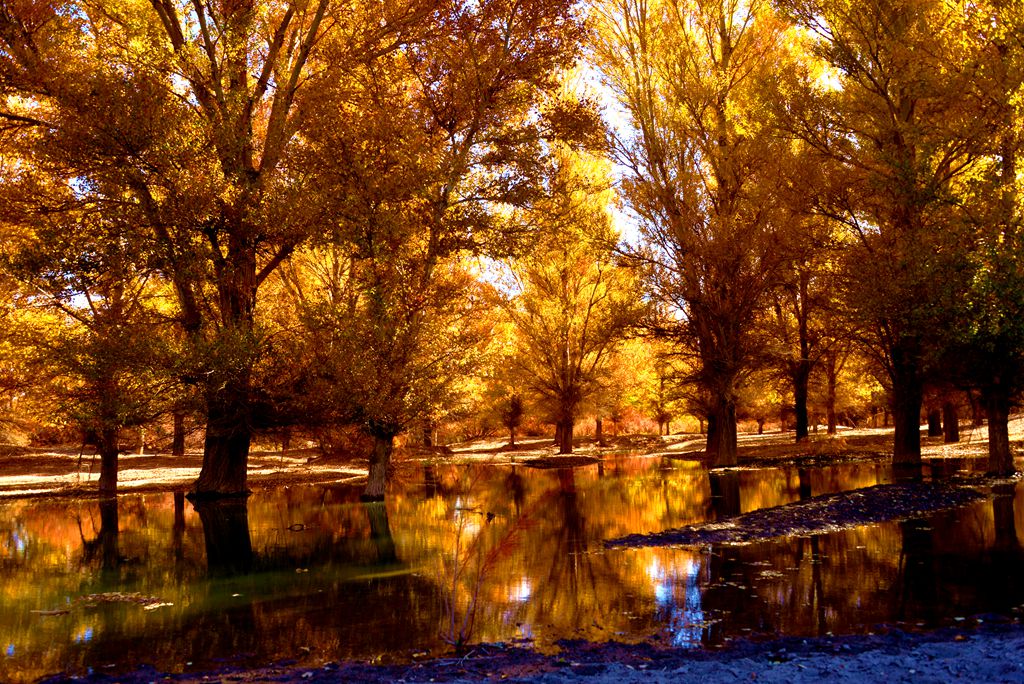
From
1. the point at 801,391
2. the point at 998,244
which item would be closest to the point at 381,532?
the point at 998,244

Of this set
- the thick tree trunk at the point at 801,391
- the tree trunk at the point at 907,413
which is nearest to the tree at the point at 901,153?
the tree trunk at the point at 907,413

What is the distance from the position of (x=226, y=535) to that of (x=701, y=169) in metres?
20.7

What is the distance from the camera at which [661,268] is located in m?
26.8

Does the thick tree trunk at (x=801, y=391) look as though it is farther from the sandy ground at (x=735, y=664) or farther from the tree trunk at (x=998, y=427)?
the sandy ground at (x=735, y=664)

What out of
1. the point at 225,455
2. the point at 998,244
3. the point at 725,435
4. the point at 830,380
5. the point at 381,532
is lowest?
the point at 381,532

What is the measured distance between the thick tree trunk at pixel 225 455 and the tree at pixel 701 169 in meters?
14.1

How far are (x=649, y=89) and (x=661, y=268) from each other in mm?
6182

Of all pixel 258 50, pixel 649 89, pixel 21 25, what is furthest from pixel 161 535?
pixel 649 89

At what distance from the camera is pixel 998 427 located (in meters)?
18.7

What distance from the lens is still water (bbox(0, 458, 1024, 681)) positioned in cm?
723

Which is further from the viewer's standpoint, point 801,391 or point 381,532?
point 801,391

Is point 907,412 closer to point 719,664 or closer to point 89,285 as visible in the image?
point 719,664

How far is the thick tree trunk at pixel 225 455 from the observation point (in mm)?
20156

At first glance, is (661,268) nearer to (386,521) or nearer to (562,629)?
(386,521)
